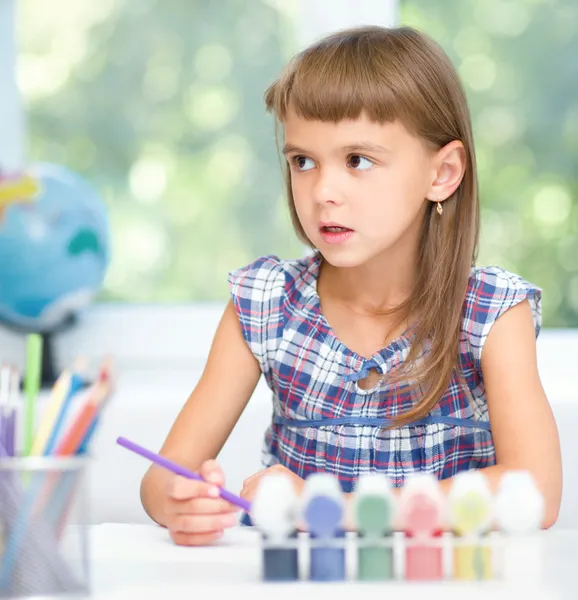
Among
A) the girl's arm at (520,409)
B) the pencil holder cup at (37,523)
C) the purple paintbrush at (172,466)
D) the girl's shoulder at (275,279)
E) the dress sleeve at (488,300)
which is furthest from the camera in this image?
the girl's shoulder at (275,279)

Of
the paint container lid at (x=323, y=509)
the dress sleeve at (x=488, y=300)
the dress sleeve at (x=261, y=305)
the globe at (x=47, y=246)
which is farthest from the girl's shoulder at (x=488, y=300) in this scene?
the globe at (x=47, y=246)

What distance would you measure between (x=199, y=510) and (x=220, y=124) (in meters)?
1.33

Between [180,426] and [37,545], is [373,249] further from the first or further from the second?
[37,545]

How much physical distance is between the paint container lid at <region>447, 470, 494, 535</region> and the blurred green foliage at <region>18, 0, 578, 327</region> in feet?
4.52

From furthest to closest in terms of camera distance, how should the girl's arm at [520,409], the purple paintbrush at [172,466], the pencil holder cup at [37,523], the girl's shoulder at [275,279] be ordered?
1. the girl's shoulder at [275,279]
2. the girl's arm at [520,409]
3. the purple paintbrush at [172,466]
4. the pencil holder cup at [37,523]

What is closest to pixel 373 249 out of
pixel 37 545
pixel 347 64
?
pixel 347 64

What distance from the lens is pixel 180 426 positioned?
102 centimetres

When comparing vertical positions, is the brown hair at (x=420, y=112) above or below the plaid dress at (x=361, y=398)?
above

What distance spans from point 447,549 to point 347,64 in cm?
54

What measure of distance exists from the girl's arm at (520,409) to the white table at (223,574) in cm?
14

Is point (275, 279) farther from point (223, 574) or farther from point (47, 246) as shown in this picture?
point (47, 246)

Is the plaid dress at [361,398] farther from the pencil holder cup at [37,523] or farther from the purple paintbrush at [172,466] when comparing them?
the pencil holder cup at [37,523]

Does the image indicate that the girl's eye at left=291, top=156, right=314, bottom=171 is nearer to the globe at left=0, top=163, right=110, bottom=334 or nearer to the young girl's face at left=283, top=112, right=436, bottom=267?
the young girl's face at left=283, top=112, right=436, bottom=267

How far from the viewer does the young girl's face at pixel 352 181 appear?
93 cm
